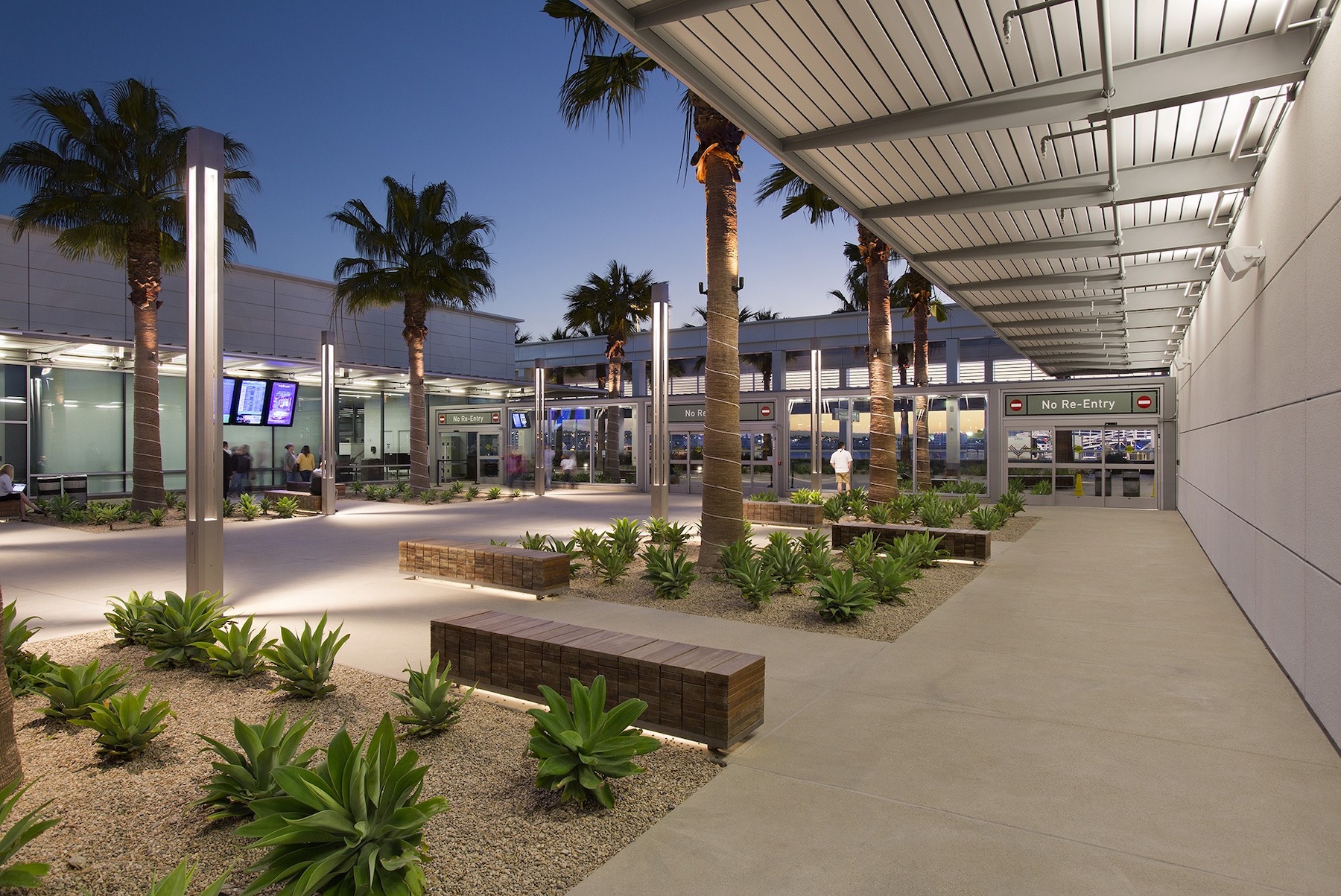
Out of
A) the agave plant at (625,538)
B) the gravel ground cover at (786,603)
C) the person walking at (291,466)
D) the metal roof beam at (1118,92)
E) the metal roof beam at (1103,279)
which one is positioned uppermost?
the metal roof beam at (1118,92)

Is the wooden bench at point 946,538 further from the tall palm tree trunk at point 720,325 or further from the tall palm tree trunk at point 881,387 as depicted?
the tall palm tree trunk at point 881,387

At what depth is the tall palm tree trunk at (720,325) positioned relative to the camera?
31.0 ft

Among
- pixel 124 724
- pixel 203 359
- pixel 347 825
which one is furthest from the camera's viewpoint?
pixel 203 359

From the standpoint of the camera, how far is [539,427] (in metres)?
25.0

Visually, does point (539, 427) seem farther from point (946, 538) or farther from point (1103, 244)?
point (1103, 244)

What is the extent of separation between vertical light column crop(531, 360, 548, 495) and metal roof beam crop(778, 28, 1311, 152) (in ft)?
61.2

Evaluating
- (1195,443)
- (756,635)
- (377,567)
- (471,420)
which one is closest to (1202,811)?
(756,635)

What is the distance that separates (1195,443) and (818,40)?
1187 centimetres

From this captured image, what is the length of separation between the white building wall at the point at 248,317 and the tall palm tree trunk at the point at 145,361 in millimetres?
1369

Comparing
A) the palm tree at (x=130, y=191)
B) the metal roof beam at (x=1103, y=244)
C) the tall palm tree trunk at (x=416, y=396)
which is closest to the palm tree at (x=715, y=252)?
the metal roof beam at (x=1103, y=244)

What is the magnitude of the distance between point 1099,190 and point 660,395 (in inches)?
263

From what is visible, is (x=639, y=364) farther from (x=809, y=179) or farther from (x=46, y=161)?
(x=809, y=179)

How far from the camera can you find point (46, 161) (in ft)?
49.2

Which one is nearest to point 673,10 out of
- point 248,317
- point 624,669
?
point 624,669
